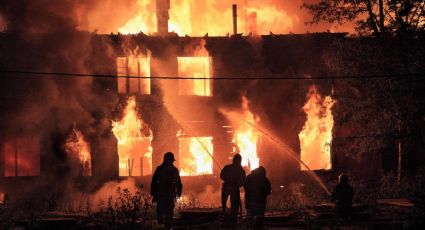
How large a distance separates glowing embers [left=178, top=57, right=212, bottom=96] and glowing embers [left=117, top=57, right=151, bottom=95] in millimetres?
1547

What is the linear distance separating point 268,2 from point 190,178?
579 inches

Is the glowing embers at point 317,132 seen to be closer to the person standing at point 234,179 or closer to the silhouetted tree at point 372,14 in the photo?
the silhouetted tree at point 372,14

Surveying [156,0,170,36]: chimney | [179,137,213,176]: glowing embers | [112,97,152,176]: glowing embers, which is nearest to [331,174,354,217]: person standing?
[179,137,213,176]: glowing embers

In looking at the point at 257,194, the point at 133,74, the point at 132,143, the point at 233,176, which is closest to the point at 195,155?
the point at 132,143

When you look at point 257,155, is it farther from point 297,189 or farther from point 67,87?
point 67,87

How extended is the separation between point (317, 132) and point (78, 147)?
10872mm

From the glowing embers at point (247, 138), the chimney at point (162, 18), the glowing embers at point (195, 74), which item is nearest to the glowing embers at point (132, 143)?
the glowing embers at point (195, 74)

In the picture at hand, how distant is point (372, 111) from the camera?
25.9 metres

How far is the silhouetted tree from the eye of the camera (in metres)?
25.5

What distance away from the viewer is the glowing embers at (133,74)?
29.4 meters

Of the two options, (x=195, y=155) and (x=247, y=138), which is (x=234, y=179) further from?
(x=195, y=155)

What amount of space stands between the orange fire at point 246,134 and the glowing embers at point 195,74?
1558 millimetres

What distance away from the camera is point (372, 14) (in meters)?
26.6

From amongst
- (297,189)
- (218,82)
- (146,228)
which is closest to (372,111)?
(297,189)
